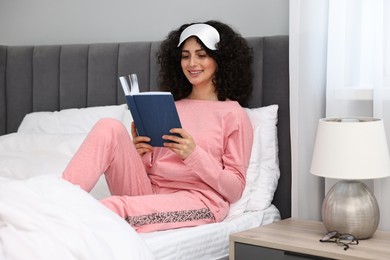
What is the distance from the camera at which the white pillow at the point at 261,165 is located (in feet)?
8.47

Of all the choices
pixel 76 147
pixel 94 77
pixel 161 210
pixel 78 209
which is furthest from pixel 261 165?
pixel 94 77

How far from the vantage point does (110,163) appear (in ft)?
7.93

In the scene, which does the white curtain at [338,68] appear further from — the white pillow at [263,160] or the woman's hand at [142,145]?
the woman's hand at [142,145]

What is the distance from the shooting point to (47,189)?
1937 millimetres

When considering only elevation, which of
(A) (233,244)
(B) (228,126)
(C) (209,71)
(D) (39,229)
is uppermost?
(C) (209,71)

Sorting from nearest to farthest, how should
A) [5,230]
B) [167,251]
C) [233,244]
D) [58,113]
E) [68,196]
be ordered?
[5,230], [68,196], [167,251], [233,244], [58,113]

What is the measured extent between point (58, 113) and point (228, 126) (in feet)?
3.49

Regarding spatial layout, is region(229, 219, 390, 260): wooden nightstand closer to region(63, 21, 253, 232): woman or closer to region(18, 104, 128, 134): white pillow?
region(63, 21, 253, 232): woman

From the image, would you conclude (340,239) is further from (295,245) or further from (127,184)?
(127,184)

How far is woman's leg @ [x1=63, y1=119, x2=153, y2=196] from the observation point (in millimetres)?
2244

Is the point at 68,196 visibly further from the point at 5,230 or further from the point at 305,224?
the point at 305,224

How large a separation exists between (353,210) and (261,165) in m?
0.59

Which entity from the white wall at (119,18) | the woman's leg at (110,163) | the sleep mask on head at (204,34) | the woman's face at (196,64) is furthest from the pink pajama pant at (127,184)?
the white wall at (119,18)

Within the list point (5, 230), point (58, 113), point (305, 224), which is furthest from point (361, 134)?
point (58, 113)
